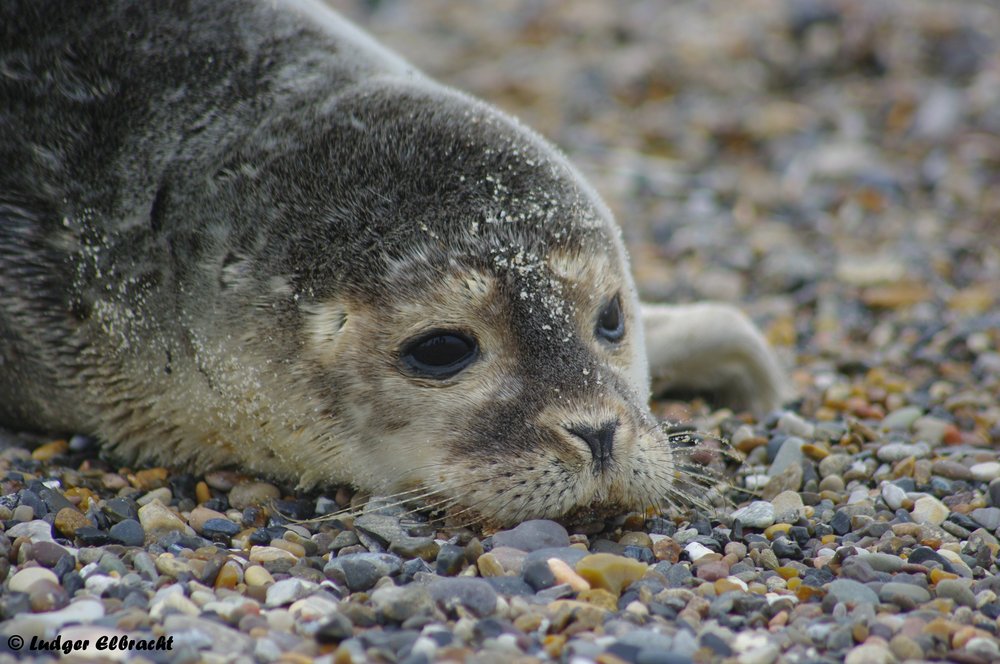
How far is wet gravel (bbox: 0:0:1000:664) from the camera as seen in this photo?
2924 mm

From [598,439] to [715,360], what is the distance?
195 cm

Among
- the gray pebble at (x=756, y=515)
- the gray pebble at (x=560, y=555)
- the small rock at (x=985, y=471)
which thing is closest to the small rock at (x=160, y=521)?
the gray pebble at (x=560, y=555)

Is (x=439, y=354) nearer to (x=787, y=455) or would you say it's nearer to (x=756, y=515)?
(x=756, y=515)

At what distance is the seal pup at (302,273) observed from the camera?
356cm

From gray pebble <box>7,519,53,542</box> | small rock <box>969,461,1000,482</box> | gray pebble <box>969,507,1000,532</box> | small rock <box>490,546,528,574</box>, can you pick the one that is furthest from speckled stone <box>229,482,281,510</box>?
small rock <box>969,461,1000,482</box>

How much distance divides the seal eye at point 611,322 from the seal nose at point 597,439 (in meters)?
0.47

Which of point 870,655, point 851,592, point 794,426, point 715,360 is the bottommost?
point 870,655

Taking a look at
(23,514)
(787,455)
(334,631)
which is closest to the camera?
(334,631)

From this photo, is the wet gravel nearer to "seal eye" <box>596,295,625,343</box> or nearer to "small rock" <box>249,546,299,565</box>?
"small rock" <box>249,546,299,565</box>

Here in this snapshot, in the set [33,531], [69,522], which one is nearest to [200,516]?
[69,522]

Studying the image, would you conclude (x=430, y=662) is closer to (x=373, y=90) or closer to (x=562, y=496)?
(x=562, y=496)

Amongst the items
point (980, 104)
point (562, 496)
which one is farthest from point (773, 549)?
point (980, 104)

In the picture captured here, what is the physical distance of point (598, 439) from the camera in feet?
11.3

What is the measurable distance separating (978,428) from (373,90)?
2.75 meters
